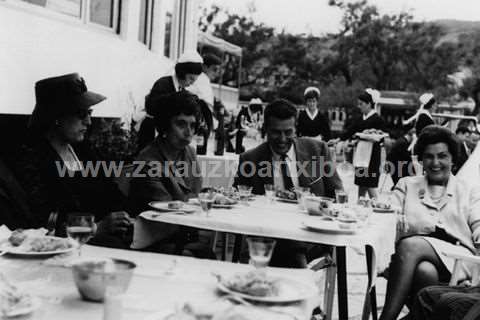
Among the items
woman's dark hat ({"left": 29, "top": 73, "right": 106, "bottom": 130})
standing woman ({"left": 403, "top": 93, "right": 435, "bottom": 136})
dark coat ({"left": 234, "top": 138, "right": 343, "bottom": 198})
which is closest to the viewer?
woman's dark hat ({"left": 29, "top": 73, "right": 106, "bottom": 130})

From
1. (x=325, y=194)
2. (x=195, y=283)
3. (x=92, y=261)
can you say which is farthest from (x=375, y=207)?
(x=92, y=261)

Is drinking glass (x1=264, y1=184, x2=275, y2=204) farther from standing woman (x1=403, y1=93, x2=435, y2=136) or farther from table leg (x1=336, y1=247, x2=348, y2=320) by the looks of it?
standing woman (x1=403, y1=93, x2=435, y2=136)

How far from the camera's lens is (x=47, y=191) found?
332 centimetres

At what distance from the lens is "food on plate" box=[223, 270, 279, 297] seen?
Result: 68.7 inches

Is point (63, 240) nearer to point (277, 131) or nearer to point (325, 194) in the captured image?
point (277, 131)

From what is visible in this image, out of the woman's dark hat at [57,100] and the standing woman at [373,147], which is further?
the standing woman at [373,147]

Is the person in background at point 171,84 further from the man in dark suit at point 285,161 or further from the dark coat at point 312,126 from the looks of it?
the dark coat at point 312,126

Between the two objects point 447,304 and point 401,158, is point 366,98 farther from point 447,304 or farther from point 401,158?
point 447,304

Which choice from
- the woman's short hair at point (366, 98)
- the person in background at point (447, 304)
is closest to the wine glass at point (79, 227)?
the person in background at point (447, 304)

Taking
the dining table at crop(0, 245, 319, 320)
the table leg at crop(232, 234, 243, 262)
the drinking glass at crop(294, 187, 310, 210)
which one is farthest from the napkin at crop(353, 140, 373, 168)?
the dining table at crop(0, 245, 319, 320)

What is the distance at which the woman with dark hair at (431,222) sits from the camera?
366cm

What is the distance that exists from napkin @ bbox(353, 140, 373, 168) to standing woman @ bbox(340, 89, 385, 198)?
5 cm

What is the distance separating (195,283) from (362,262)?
15.7ft

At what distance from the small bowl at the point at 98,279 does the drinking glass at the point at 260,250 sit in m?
0.48
